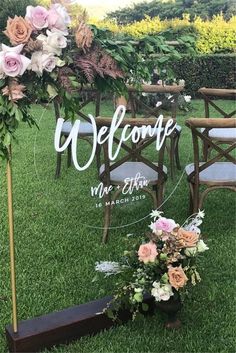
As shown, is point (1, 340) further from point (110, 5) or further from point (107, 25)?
point (110, 5)

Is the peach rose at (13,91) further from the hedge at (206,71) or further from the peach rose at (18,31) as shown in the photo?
the hedge at (206,71)

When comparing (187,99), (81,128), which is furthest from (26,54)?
(187,99)

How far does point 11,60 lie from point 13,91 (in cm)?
12

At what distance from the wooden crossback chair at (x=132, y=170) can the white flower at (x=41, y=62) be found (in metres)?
0.70

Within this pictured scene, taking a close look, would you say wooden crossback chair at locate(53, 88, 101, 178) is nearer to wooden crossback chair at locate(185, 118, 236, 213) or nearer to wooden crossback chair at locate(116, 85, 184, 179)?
wooden crossback chair at locate(116, 85, 184, 179)

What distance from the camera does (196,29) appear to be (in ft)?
9.77

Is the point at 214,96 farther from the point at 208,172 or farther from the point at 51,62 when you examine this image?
the point at 51,62

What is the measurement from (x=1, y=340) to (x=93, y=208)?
2.90 feet

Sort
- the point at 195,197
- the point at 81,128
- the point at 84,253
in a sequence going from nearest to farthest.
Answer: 1. the point at 81,128
2. the point at 84,253
3. the point at 195,197

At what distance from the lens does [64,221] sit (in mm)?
3535

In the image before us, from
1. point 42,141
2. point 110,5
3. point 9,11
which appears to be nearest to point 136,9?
point 110,5

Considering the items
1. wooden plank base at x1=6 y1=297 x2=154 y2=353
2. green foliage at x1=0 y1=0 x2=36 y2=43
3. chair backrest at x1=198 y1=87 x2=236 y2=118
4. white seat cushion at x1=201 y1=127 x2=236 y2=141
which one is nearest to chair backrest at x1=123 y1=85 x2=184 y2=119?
chair backrest at x1=198 y1=87 x2=236 y2=118

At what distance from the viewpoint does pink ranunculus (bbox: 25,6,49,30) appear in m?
1.96

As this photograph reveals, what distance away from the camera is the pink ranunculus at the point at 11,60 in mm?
1925
